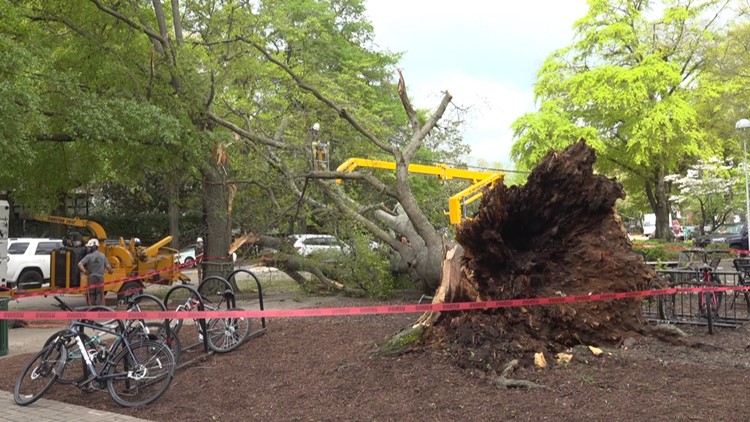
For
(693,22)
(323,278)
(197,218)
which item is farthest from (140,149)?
(693,22)

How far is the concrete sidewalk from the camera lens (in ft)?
17.4

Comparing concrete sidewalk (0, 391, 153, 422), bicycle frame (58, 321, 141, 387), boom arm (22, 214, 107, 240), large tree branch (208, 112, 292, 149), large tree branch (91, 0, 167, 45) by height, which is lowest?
concrete sidewalk (0, 391, 153, 422)

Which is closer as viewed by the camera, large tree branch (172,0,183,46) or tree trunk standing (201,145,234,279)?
tree trunk standing (201,145,234,279)

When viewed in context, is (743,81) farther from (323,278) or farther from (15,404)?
(15,404)

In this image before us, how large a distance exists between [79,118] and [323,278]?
6381 millimetres

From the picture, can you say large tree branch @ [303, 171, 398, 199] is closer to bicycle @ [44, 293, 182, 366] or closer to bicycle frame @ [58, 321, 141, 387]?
bicycle @ [44, 293, 182, 366]

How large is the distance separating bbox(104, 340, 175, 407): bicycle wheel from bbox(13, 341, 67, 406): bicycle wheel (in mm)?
570

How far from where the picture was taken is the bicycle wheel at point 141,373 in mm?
5758

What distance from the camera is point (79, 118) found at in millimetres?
11672

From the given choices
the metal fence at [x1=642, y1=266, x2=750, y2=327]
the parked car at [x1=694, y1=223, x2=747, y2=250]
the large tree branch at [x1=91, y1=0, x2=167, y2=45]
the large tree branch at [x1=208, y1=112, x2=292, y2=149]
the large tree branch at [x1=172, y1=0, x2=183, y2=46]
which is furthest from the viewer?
the parked car at [x1=694, y1=223, x2=747, y2=250]

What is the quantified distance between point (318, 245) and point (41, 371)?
10.1 meters

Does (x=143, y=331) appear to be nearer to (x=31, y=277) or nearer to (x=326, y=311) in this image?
(x=326, y=311)

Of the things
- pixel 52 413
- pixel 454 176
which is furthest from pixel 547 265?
pixel 454 176

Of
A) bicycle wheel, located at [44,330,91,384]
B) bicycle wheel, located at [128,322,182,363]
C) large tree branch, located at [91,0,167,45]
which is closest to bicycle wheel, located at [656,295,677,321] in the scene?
bicycle wheel, located at [128,322,182,363]
